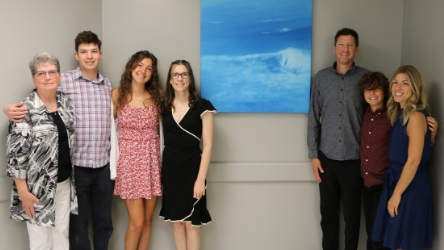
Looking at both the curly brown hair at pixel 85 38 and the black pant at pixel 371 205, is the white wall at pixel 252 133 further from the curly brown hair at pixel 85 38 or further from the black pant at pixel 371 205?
the black pant at pixel 371 205

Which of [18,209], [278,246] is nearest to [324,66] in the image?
[278,246]

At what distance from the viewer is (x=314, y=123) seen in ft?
10.6

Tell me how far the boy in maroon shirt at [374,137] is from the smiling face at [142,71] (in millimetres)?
1492

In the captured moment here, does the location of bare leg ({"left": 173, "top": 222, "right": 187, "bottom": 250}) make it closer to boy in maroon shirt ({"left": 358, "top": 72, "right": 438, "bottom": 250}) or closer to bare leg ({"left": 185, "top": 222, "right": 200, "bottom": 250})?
bare leg ({"left": 185, "top": 222, "right": 200, "bottom": 250})

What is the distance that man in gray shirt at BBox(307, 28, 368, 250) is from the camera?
3.07 metres

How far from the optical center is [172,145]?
3031mm

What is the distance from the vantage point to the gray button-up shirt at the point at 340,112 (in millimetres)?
3066

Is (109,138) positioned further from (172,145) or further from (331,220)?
(331,220)

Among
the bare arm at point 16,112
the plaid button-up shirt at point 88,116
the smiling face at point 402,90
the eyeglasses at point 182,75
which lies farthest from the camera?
the eyeglasses at point 182,75

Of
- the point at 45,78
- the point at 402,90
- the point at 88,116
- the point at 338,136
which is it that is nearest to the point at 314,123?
the point at 338,136

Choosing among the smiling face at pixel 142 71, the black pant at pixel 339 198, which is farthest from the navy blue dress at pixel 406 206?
the smiling face at pixel 142 71

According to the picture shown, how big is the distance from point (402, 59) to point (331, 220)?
1382 mm

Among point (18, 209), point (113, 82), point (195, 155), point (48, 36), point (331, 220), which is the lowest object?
point (331, 220)

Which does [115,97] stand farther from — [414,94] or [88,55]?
[414,94]
